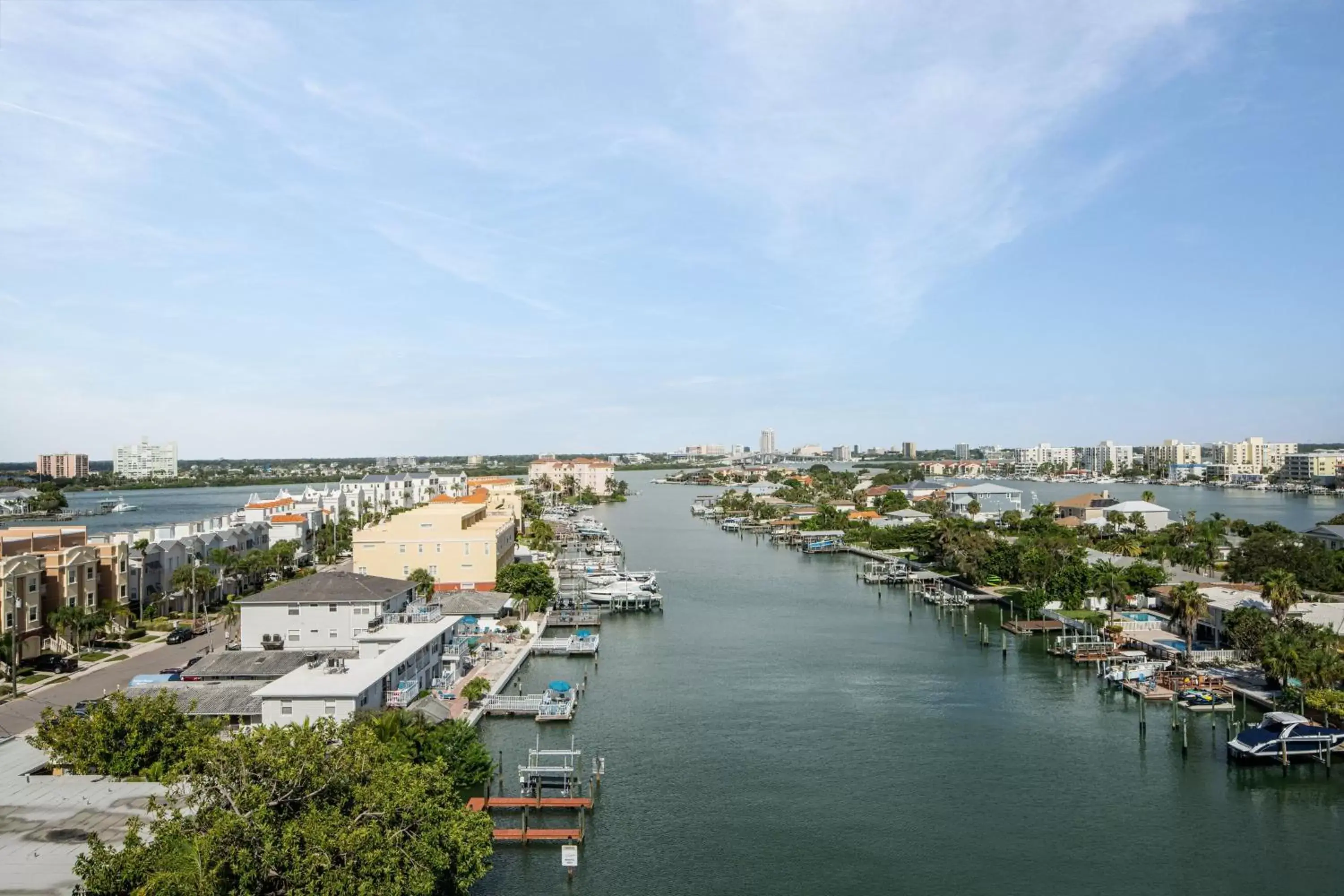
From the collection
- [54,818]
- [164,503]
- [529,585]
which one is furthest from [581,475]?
[54,818]

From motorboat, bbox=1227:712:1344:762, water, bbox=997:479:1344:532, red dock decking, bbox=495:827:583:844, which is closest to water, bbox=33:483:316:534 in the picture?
red dock decking, bbox=495:827:583:844

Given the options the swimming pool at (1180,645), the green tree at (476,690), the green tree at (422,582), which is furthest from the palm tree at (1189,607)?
the green tree at (422,582)

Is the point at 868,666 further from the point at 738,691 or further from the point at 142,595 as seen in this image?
→ the point at 142,595

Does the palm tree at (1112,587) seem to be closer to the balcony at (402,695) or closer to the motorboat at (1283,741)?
the motorboat at (1283,741)

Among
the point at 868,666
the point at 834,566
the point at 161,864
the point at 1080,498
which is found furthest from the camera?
the point at 1080,498

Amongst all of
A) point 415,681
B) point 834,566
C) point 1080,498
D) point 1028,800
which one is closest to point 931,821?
point 1028,800
